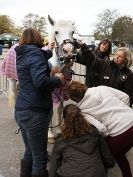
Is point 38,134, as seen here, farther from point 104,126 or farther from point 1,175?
point 1,175

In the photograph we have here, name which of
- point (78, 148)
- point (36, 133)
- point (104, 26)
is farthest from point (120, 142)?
point (104, 26)

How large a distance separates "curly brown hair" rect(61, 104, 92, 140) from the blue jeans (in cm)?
20

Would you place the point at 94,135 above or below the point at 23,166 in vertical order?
above

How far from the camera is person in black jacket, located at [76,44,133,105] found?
511 centimetres

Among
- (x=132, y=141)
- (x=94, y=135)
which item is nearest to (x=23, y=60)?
(x=94, y=135)

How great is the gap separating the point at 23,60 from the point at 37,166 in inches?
40.7

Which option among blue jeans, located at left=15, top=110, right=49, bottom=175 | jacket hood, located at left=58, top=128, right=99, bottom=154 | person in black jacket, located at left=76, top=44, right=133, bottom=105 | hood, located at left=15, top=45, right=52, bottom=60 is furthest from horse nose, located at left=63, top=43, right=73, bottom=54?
jacket hood, located at left=58, top=128, right=99, bottom=154

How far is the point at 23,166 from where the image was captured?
412 centimetres

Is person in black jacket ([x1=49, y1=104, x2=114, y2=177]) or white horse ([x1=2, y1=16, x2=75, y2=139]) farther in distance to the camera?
white horse ([x1=2, y1=16, x2=75, y2=139])

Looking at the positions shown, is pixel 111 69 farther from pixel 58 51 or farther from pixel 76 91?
pixel 76 91

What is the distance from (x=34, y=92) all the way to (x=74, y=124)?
48cm

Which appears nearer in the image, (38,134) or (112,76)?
(38,134)

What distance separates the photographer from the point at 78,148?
376 cm

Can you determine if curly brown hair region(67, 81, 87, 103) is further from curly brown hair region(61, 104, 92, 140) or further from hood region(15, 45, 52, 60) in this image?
hood region(15, 45, 52, 60)
